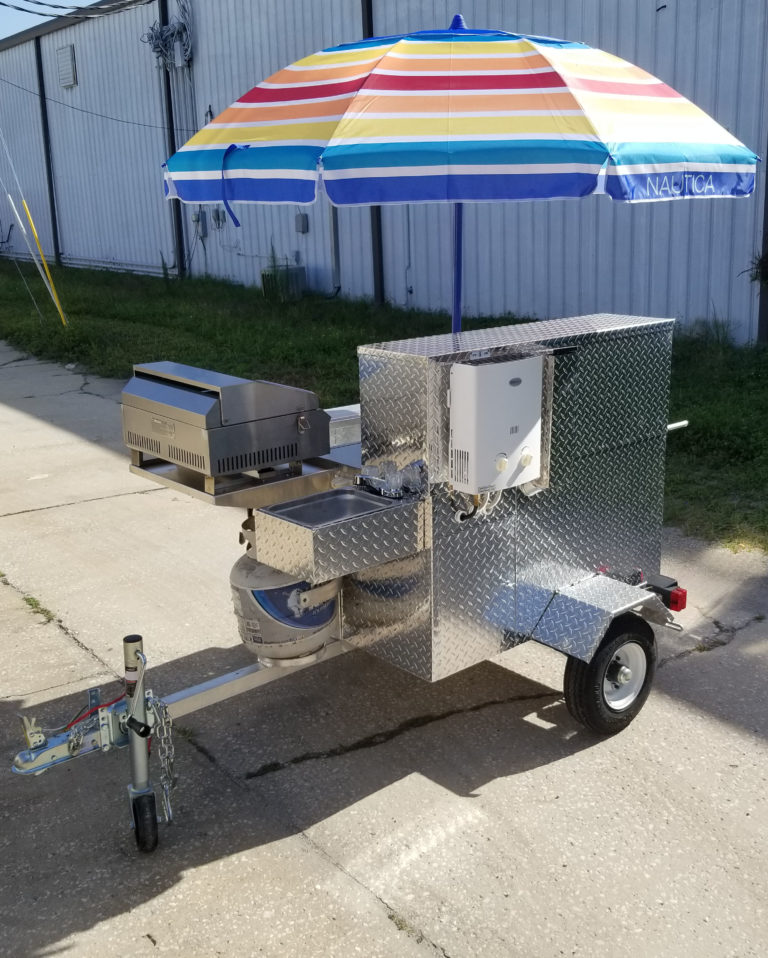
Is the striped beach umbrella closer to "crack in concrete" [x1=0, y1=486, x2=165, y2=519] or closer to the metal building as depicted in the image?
"crack in concrete" [x1=0, y1=486, x2=165, y2=519]

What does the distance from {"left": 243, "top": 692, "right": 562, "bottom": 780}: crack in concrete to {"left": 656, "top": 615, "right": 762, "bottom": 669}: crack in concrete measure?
2.12ft

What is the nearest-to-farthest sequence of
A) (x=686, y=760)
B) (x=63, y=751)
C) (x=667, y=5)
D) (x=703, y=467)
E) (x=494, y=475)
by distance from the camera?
(x=63, y=751)
(x=494, y=475)
(x=686, y=760)
(x=703, y=467)
(x=667, y=5)

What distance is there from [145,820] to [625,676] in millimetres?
1874

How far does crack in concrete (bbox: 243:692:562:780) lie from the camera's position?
3828 millimetres

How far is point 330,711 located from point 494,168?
7.36 ft

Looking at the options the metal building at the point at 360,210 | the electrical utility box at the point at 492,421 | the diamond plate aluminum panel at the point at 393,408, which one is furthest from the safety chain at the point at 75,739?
the metal building at the point at 360,210

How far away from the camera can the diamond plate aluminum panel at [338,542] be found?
330 cm

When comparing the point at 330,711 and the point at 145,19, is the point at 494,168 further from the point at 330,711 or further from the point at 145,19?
the point at 145,19

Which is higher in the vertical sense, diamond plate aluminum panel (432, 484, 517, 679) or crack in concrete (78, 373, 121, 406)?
diamond plate aluminum panel (432, 484, 517, 679)

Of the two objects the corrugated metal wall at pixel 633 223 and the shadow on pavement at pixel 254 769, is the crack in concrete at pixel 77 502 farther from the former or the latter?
the corrugated metal wall at pixel 633 223

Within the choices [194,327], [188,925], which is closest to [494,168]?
[188,925]

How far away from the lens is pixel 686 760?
12.4 ft

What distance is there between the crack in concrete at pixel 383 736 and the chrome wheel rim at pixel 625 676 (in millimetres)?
334

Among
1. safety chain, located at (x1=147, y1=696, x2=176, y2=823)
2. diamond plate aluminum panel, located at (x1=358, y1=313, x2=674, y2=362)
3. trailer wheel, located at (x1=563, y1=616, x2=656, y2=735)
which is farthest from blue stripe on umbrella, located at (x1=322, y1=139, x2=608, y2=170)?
safety chain, located at (x1=147, y1=696, x2=176, y2=823)
